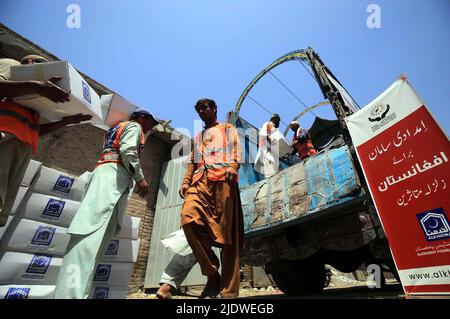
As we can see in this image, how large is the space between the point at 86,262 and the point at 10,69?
1.62 meters

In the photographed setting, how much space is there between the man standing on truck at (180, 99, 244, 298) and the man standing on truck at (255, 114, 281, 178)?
3151 mm

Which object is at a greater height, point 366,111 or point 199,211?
point 366,111

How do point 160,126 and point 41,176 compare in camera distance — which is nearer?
point 41,176

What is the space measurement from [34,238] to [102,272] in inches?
31.4

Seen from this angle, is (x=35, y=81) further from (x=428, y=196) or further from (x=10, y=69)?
(x=428, y=196)

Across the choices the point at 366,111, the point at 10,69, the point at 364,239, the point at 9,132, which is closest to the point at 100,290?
the point at 9,132

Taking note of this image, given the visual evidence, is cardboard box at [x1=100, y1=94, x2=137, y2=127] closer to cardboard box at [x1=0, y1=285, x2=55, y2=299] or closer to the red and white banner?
cardboard box at [x1=0, y1=285, x2=55, y2=299]

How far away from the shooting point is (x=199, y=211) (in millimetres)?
2090

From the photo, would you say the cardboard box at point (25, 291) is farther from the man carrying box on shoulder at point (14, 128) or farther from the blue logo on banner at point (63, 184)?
the blue logo on banner at point (63, 184)

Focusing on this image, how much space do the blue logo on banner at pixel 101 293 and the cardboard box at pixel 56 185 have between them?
3.56 ft

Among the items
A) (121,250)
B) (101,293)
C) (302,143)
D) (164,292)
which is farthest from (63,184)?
(302,143)

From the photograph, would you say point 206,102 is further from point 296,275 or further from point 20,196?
point 296,275

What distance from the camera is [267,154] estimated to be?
18.7ft

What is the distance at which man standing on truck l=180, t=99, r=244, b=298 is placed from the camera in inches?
79.2
